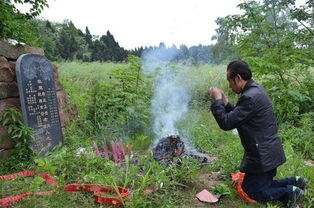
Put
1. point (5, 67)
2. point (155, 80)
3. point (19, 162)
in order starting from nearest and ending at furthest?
point (19, 162), point (5, 67), point (155, 80)

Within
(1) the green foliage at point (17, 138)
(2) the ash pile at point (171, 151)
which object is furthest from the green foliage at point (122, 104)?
(1) the green foliage at point (17, 138)

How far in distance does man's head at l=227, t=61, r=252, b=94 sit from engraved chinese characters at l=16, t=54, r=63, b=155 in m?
3.15

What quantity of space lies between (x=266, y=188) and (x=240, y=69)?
1428 millimetres

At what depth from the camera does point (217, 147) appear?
21.3 ft

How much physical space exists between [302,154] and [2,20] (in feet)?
20.2

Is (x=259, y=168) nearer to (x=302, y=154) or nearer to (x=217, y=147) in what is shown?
(x=302, y=154)

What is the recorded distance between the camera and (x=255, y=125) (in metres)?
3.46

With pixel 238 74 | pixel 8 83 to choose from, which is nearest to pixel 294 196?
pixel 238 74

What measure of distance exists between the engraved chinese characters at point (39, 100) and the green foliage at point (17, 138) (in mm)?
134

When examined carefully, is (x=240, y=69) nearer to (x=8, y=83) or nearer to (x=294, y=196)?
(x=294, y=196)

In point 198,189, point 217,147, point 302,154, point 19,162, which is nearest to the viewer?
point 198,189

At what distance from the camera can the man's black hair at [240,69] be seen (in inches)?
139

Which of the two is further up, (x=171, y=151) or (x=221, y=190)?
(x=171, y=151)

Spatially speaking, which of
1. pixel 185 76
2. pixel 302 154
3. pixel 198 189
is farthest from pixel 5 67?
pixel 185 76
